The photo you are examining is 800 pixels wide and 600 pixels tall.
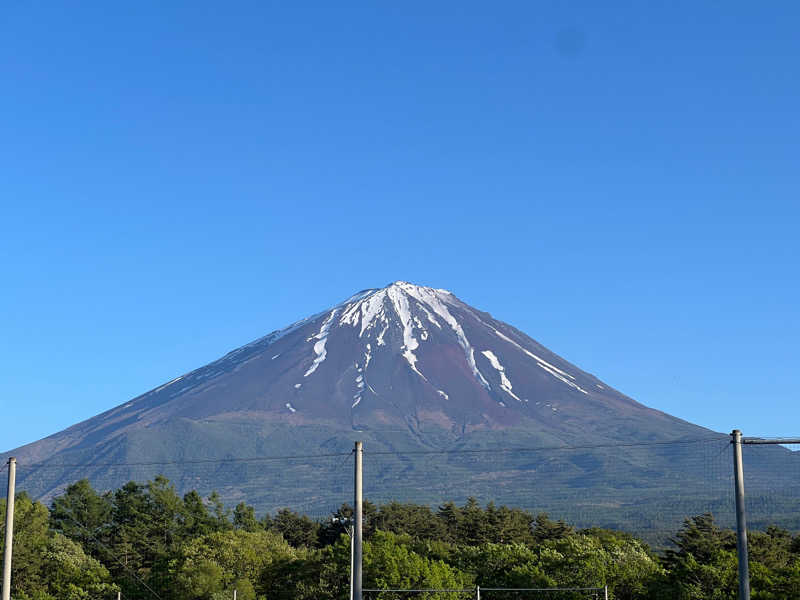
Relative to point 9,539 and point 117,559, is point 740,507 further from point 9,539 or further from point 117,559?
point 117,559

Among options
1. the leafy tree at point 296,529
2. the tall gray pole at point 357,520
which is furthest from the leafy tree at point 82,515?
the tall gray pole at point 357,520

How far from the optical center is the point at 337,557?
239 feet

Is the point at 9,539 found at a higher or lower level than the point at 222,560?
higher

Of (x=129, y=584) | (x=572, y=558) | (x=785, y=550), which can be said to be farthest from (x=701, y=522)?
(x=129, y=584)

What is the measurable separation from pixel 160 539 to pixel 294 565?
Result: 109 ft

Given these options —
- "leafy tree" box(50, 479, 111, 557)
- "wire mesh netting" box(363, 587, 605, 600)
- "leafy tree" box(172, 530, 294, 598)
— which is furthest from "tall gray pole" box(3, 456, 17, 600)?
"leafy tree" box(50, 479, 111, 557)

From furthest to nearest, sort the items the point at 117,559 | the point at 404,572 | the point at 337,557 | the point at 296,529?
the point at 296,529 < the point at 117,559 < the point at 337,557 < the point at 404,572

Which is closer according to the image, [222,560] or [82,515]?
[222,560]

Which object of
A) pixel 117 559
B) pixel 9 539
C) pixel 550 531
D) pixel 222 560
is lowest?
pixel 222 560

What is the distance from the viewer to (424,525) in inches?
4262

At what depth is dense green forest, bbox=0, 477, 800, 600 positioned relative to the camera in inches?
2557

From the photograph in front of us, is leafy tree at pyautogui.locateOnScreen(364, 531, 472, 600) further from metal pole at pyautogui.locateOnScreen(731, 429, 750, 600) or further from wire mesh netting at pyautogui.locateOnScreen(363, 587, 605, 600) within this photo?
metal pole at pyautogui.locateOnScreen(731, 429, 750, 600)

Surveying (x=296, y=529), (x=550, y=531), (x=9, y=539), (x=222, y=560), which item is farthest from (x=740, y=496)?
(x=296, y=529)

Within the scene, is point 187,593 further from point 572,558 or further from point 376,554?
point 572,558
